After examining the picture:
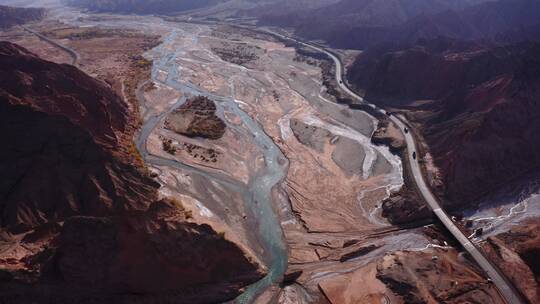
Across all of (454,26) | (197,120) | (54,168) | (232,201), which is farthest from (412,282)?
(454,26)

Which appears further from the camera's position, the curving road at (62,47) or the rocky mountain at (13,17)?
the rocky mountain at (13,17)

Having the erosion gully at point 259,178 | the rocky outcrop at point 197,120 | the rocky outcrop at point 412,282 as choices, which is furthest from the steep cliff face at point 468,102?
the rocky outcrop at point 197,120

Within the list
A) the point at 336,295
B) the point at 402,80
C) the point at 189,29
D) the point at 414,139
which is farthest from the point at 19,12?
the point at 336,295

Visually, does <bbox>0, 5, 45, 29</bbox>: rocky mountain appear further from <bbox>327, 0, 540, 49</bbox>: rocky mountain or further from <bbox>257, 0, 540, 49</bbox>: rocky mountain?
<bbox>327, 0, 540, 49</bbox>: rocky mountain

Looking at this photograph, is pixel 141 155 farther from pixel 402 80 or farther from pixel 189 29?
pixel 189 29

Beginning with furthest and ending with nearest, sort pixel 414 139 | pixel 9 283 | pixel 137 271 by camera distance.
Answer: pixel 414 139, pixel 137 271, pixel 9 283

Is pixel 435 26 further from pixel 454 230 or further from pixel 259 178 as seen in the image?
pixel 454 230

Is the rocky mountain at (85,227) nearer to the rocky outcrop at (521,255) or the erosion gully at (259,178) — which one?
the erosion gully at (259,178)

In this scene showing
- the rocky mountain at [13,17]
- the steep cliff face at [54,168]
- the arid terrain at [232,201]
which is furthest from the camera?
the rocky mountain at [13,17]
